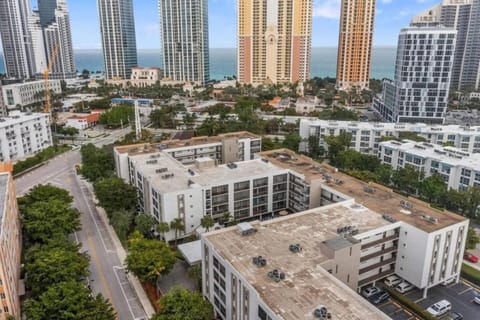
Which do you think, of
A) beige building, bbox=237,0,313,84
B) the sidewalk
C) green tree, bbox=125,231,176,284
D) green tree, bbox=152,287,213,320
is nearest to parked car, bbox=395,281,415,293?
green tree, bbox=152,287,213,320

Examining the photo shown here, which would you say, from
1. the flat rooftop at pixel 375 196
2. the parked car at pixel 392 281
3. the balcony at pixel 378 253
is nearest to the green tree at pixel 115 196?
the flat rooftop at pixel 375 196

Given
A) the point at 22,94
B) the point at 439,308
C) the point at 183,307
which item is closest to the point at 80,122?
the point at 22,94

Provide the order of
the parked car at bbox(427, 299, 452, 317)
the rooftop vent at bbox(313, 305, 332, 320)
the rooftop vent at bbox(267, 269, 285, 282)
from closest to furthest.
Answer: the rooftop vent at bbox(313, 305, 332, 320), the rooftop vent at bbox(267, 269, 285, 282), the parked car at bbox(427, 299, 452, 317)

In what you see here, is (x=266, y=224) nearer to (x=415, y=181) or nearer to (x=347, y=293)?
(x=347, y=293)

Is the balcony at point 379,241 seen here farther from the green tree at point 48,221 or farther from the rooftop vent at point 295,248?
the green tree at point 48,221

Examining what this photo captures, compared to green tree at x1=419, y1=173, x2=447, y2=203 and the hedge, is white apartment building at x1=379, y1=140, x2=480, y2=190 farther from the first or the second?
the hedge

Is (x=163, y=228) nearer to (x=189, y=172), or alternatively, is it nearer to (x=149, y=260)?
(x=149, y=260)
